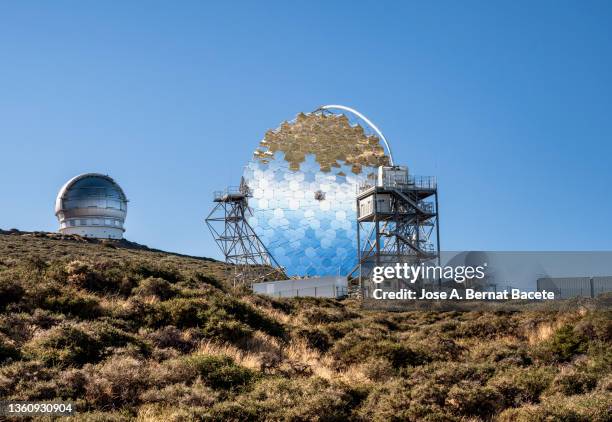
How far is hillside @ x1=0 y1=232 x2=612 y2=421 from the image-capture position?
13.8 metres

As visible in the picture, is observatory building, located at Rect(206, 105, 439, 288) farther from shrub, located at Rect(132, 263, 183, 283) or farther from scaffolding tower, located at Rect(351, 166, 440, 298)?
shrub, located at Rect(132, 263, 183, 283)

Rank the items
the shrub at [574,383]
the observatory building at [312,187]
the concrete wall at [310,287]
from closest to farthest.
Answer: the shrub at [574,383] → the concrete wall at [310,287] → the observatory building at [312,187]

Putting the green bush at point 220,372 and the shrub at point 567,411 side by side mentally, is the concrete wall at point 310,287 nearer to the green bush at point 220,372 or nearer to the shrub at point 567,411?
the green bush at point 220,372

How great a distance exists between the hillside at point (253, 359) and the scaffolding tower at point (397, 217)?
18366 mm

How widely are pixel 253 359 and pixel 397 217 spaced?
2901cm

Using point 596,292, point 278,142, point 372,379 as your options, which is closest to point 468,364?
point 372,379

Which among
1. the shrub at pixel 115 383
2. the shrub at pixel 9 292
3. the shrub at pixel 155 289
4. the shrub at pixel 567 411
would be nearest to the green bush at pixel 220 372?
the shrub at pixel 115 383

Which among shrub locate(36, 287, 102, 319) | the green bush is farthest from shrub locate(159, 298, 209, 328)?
the green bush

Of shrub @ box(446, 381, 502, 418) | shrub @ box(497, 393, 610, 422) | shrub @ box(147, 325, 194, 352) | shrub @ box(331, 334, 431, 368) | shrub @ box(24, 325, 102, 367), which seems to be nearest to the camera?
shrub @ box(497, 393, 610, 422)

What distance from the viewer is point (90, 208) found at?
87.8 m

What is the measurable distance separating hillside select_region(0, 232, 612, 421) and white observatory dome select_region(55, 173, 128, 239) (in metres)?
62.3

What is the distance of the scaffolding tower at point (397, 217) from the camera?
1789 inches

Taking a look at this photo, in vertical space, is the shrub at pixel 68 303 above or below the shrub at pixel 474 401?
above

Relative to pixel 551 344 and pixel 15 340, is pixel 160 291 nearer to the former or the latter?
pixel 15 340
